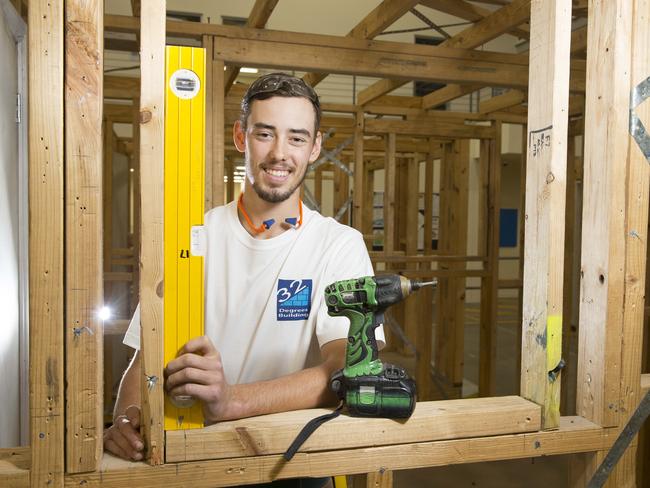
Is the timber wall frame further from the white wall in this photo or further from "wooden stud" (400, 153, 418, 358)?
"wooden stud" (400, 153, 418, 358)

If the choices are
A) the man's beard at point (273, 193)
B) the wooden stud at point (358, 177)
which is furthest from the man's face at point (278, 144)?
the wooden stud at point (358, 177)

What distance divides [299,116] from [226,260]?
499 mm

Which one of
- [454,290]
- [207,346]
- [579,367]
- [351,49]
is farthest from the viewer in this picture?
[454,290]

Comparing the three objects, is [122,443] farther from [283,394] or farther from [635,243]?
[635,243]

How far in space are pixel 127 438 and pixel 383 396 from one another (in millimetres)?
507

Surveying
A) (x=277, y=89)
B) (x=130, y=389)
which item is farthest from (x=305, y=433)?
(x=277, y=89)

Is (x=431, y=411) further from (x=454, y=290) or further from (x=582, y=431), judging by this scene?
(x=454, y=290)

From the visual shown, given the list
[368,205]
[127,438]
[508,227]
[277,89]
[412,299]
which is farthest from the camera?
[508,227]

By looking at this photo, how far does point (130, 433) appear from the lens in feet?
3.51

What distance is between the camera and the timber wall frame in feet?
3.11

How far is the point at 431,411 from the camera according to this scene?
46.4 inches

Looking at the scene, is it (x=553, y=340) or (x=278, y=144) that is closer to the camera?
(x=553, y=340)

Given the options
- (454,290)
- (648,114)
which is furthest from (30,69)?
(454,290)

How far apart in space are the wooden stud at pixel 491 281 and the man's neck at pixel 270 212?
11.8ft
